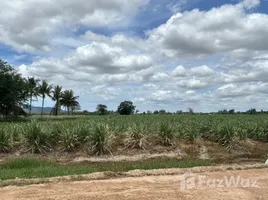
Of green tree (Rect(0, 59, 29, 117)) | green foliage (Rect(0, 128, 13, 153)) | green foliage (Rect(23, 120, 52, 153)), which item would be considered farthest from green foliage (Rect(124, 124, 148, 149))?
green tree (Rect(0, 59, 29, 117))

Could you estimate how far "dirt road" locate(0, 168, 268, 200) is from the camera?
20.2ft

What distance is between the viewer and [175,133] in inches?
619

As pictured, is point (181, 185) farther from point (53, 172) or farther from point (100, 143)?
point (100, 143)

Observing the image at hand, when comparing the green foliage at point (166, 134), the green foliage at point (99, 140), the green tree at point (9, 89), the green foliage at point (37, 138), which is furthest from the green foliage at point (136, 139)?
the green tree at point (9, 89)

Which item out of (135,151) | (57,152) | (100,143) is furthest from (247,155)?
(57,152)

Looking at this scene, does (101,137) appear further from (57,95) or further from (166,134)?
(57,95)

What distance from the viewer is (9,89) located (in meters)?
47.8

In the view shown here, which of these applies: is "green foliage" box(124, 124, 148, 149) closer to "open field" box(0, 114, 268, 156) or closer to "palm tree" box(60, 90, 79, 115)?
"open field" box(0, 114, 268, 156)

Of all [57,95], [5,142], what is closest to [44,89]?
[57,95]

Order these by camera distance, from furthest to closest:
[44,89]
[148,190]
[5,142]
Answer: [44,89]
[5,142]
[148,190]

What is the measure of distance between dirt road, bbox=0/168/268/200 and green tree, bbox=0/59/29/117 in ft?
139

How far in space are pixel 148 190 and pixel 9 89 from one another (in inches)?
1749

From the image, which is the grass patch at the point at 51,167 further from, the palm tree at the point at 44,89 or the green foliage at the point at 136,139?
the palm tree at the point at 44,89

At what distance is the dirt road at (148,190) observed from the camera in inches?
243
